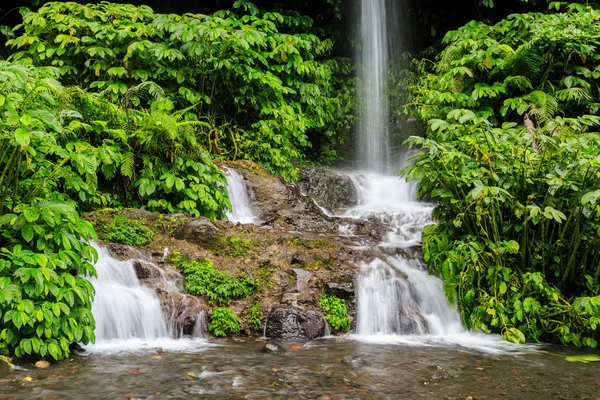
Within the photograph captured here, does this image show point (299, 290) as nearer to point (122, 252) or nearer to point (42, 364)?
point (122, 252)

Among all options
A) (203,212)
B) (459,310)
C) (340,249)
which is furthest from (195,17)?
(459,310)

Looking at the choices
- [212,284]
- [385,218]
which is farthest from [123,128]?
[385,218]

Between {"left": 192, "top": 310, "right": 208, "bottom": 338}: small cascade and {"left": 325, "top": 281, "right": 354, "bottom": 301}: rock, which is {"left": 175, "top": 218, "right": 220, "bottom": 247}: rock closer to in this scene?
{"left": 192, "top": 310, "right": 208, "bottom": 338}: small cascade

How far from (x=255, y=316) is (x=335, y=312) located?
867 millimetres

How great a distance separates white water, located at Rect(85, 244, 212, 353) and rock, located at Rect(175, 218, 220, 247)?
3.75 ft

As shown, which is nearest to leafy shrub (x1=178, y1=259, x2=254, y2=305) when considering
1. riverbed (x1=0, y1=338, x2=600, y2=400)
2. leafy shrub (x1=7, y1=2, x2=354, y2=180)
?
riverbed (x1=0, y1=338, x2=600, y2=400)

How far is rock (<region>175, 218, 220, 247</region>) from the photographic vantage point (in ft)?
23.1

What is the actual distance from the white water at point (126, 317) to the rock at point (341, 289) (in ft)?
5.13

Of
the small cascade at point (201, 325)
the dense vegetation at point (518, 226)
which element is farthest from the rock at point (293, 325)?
the dense vegetation at point (518, 226)

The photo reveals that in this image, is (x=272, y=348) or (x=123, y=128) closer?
(x=272, y=348)

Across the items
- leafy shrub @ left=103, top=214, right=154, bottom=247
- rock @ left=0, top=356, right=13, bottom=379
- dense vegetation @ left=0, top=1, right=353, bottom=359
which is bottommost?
rock @ left=0, top=356, right=13, bottom=379

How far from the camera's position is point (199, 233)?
23.2 feet

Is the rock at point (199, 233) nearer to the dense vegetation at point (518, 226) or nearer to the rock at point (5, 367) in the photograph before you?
the dense vegetation at point (518, 226)

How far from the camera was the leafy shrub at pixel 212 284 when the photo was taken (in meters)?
6.18
